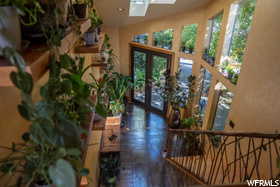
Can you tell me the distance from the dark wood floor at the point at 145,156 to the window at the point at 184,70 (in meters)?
1.75

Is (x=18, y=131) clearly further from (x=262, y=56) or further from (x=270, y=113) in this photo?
(x=262, y=56)

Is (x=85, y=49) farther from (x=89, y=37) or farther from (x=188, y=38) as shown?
(x=188, y=38)

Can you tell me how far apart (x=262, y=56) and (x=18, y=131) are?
2.92 metres

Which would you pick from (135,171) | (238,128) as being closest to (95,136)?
(135,171)

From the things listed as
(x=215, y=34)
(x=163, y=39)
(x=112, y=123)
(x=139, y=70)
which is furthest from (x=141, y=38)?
(x=112, y=123)

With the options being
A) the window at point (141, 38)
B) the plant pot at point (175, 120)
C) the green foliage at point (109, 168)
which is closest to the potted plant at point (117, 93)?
the green foliage at point (109, 168)

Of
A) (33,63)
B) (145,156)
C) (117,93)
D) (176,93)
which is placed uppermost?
(33,63)

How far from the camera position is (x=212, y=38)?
16.1 feet

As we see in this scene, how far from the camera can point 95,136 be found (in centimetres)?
381

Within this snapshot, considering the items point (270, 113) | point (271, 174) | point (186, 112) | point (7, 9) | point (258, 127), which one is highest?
point (7, 9)

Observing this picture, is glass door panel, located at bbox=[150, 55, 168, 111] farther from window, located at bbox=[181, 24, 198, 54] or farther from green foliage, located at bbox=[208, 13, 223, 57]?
green foliage, located at bbox=[208, 13, 223, 57]

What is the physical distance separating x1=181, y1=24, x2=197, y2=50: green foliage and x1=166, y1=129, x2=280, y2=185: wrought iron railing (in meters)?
2.89

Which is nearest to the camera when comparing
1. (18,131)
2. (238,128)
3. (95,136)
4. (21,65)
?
(21,65)

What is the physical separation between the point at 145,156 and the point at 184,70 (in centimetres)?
322
